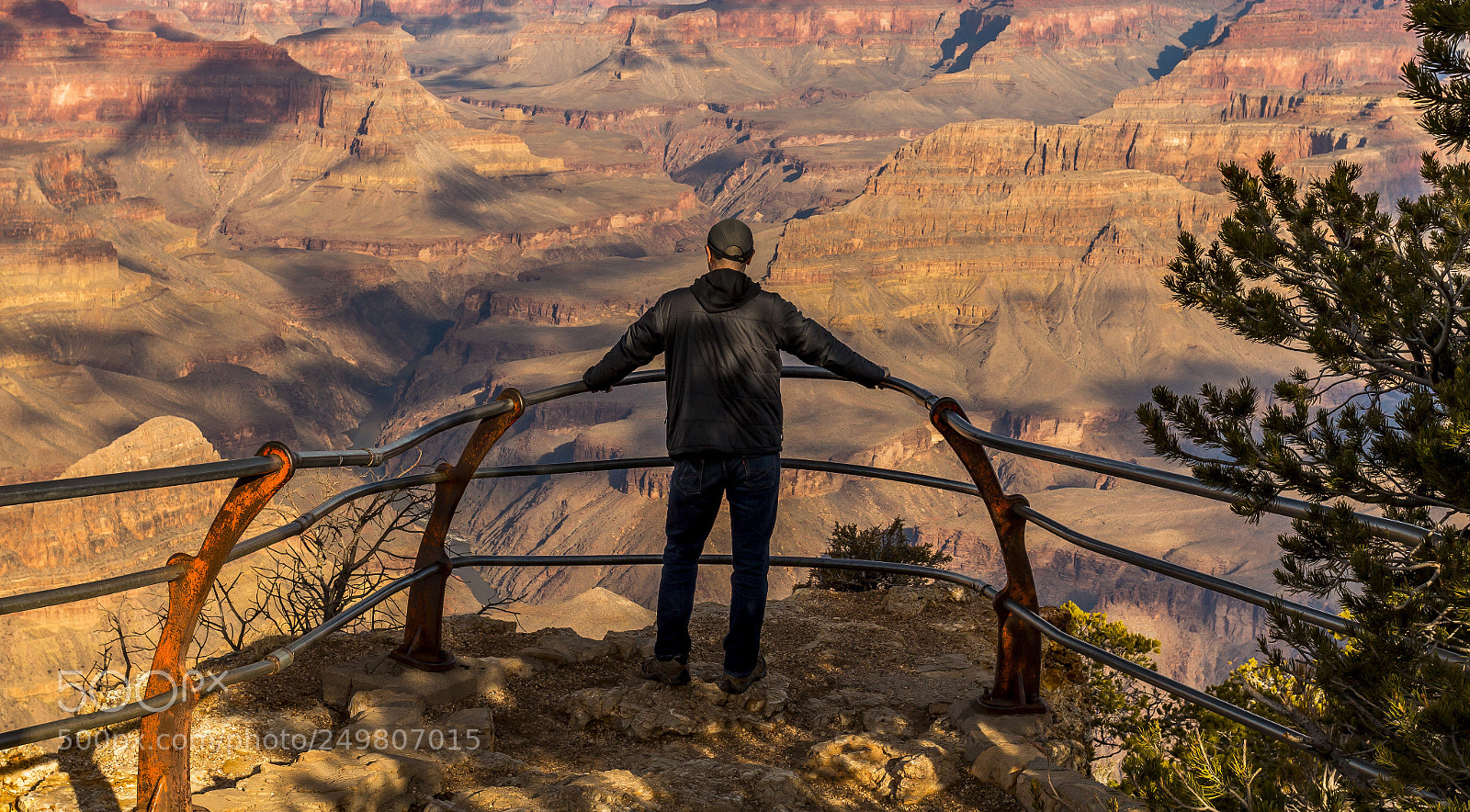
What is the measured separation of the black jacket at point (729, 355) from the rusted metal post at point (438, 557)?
64cm

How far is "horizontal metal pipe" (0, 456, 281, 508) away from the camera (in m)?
2.65

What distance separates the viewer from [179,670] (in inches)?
121

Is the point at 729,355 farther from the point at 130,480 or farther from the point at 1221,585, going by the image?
the point at 130,480

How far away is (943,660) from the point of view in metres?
5.35

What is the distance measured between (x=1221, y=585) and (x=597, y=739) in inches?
92.3

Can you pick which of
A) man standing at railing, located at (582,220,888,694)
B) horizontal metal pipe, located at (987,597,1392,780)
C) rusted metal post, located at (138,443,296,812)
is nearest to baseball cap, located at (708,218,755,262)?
man standing at railing, located at (582,220,888,694)

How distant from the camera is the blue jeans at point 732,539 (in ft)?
15.0

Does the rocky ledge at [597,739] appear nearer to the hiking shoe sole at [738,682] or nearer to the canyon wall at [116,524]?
the hiking shoe sole at [738,682]

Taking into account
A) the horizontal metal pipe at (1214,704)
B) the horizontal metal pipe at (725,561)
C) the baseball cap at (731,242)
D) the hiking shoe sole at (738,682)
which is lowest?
the hiking shoe sole at (738,682)

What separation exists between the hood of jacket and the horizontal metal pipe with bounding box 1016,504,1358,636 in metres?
1.31

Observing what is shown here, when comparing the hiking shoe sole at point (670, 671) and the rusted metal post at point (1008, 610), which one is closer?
the rusted metal post at point (1008, 610)

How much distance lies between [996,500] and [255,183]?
18436cm

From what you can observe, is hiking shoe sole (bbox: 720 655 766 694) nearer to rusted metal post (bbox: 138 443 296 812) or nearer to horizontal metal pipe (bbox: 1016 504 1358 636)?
horizontal metal pipe (bbox: 1016 504 1358 636)

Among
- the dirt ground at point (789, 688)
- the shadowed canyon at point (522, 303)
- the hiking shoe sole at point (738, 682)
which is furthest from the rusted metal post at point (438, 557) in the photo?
the shadowed canyon at point (522, 303)
